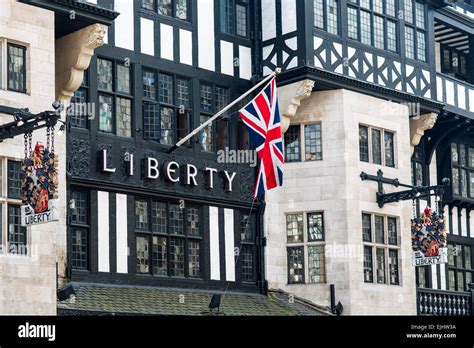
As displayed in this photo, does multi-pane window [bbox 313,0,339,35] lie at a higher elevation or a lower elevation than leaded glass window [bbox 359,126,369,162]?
higher

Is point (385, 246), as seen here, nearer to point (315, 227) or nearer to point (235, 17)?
point (315, 227)

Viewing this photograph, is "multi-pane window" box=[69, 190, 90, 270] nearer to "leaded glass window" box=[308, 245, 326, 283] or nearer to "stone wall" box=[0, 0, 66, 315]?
"stone wall" box=[0, 0, 66, 315]

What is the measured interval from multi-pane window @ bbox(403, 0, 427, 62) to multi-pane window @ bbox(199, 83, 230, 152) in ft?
18.4

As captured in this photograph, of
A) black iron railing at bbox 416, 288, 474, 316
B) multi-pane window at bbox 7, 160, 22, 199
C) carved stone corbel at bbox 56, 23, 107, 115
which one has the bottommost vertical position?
black iron railing at bbox 416, 288, 474, 316

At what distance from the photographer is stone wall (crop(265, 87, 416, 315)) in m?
28.0

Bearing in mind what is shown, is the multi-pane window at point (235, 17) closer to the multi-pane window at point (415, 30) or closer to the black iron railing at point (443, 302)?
the multi-pane window at point (415, 30)

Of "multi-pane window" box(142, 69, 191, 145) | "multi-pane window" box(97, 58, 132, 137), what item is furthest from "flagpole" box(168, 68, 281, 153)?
"multi-pane window" box(97, 58, 132, 137)

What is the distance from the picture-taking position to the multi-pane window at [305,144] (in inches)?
1138

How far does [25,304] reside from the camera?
21109 mm

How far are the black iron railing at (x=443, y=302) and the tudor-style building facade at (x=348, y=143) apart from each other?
42 mm
